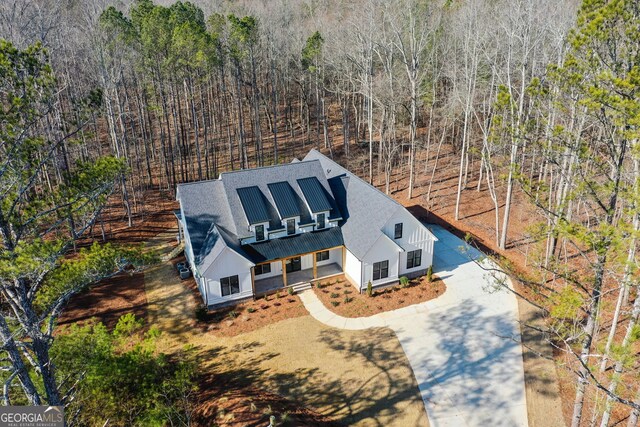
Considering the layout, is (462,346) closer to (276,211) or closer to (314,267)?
(314,267)

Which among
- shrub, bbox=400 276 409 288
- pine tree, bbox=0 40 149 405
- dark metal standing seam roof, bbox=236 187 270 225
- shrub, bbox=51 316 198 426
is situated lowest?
shrub, bbox=400 276 409 288

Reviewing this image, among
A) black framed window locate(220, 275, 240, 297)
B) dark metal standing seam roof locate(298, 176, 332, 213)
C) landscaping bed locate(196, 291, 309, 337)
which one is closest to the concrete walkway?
landscaping bed locate(196, 291, 309, 337)

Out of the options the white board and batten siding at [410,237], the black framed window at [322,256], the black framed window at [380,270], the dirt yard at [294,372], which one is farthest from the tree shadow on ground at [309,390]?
the black framed window at [322,256]

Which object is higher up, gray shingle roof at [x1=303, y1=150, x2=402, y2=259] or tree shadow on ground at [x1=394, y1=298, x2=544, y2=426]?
gray shingle roof at [x1=303, y1=150, x2=402, y2=259]

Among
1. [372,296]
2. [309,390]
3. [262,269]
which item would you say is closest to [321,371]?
[309,390]

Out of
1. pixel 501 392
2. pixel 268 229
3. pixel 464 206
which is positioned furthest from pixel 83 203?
pixel 464 206

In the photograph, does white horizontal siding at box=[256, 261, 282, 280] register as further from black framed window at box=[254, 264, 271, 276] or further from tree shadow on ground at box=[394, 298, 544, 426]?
tree shadow on ground at box=[394, 298, 544, 426]

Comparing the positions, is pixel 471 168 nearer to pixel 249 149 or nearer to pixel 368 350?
pixel 249 149
